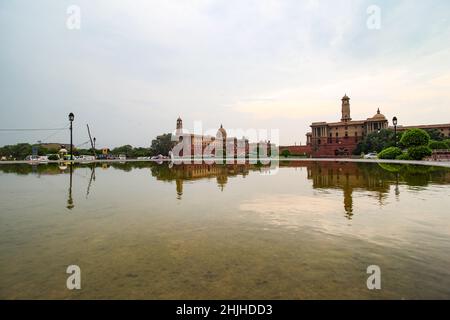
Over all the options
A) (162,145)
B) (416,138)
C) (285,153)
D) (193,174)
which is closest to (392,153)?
(416,138)

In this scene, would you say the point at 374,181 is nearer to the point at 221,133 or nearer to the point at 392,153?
the point at 392,153

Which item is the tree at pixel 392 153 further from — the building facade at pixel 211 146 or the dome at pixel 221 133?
the dome at pixel 221 133

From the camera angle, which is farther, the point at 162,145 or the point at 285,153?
the point at 162,145

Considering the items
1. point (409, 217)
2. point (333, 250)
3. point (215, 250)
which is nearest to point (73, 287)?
point (215, 250)

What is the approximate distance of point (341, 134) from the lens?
7681 cm

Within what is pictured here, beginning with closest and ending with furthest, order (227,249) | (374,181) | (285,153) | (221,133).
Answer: (227,249) → (374,181) → (285,153) → (221,133)

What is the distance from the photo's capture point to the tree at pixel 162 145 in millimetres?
79875

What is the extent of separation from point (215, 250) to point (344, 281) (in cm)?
198

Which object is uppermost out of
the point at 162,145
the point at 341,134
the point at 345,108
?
the point at 345,108

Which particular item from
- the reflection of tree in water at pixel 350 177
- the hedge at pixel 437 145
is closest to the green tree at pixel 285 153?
the hedge at pixel 437 145

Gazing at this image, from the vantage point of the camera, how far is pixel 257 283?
10.8 feet

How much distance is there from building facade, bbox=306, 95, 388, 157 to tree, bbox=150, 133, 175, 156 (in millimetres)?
42287

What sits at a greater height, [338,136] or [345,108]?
[345,108]

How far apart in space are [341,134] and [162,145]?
5295 cm
